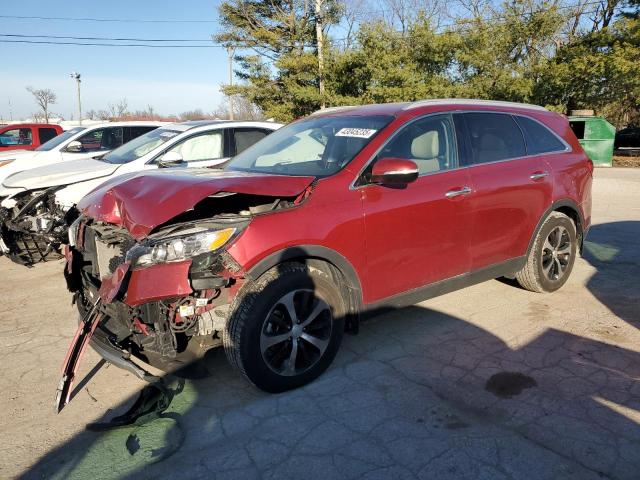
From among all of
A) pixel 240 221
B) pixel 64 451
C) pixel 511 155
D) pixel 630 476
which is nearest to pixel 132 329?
pixel 64 451

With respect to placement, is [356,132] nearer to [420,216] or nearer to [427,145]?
[427,145]

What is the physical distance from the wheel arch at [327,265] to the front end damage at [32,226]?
4100 mm

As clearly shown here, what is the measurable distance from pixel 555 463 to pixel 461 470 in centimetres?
49

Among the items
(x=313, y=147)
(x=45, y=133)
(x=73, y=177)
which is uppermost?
(x=45, y=133)

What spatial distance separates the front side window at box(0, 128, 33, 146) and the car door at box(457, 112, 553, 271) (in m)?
13.5

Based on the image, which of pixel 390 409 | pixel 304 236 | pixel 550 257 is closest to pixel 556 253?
pixel 550 257

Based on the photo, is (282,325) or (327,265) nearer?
(282,325)

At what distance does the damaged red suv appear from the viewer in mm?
3020

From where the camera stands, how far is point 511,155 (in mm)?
4617

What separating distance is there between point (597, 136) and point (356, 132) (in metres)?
19.5

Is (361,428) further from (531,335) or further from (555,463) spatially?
(531,335)

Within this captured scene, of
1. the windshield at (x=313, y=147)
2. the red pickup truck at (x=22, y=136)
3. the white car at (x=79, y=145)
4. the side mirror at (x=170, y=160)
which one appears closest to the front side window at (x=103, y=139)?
the white car at (x=79, y=145)

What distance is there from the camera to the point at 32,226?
642cm

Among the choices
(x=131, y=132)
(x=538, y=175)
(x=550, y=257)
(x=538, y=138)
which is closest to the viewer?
(x=538, y=175)
